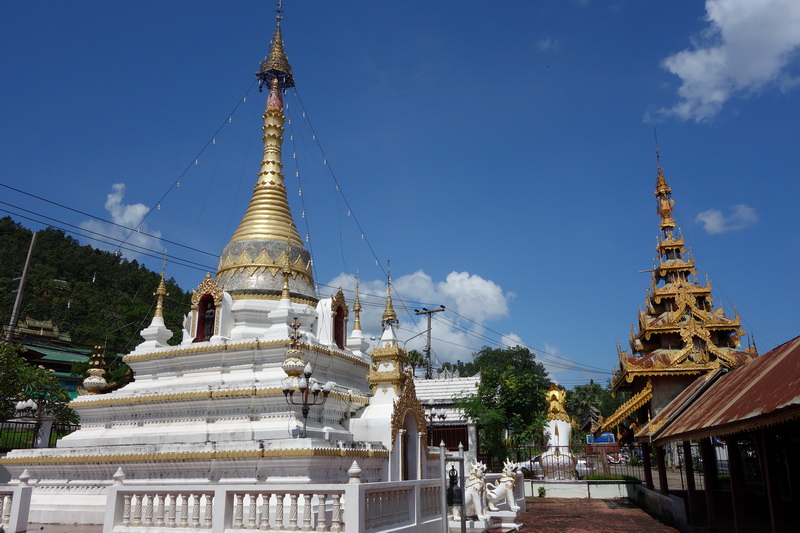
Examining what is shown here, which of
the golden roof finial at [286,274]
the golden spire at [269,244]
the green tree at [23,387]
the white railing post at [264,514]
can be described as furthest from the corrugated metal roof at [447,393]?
the white railing post at [264,514]

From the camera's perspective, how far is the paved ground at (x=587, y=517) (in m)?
16.6

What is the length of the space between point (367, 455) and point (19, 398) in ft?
51.4

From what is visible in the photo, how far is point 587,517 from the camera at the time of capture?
1962 cm

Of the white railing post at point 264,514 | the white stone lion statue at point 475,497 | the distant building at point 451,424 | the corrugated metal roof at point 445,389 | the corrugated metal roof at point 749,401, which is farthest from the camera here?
the corrugated metal roof at point 445,389

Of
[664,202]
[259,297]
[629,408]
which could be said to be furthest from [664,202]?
[259,297]

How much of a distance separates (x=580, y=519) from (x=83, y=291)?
67.0 meters

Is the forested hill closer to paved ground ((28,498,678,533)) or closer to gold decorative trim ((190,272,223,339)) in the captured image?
gold decorative trim ((190,272,223,339))

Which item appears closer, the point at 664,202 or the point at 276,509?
the point at 276,509

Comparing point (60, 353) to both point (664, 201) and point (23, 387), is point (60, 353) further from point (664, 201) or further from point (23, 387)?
point (664, 201)

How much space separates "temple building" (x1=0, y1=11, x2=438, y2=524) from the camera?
16.0 meters

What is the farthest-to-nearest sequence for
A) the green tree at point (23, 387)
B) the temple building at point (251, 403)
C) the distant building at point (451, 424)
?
the distant building at point (451, 424)
the green tree at point (23, 387)
the temple building at point (251, 403)

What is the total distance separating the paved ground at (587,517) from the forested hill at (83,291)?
119ft

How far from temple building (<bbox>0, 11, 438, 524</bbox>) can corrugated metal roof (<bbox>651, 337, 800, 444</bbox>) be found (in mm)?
7182

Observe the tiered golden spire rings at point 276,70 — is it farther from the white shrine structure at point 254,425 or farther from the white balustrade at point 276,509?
the white balustrade at point 276,509
